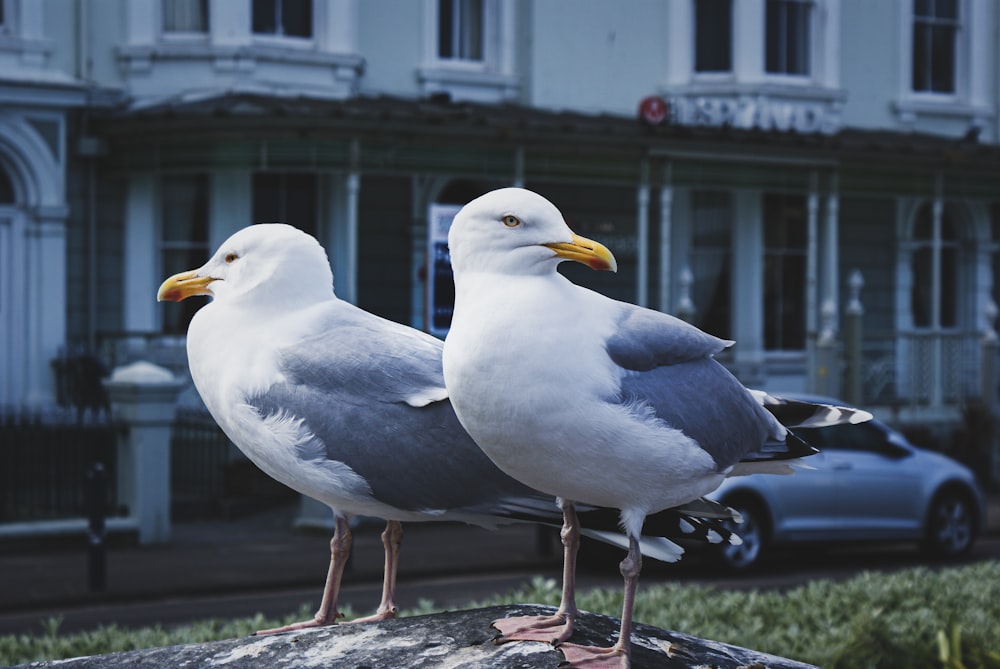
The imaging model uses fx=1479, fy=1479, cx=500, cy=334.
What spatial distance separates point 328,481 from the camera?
147 inches

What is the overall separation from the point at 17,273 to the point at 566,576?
16.2m

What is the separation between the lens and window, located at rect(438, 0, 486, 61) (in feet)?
69.9

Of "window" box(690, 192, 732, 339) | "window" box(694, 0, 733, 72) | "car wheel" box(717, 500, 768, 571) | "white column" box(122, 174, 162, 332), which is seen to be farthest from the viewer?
"window" box(690, 192, 732, 339)

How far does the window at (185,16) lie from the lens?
19.2 meters

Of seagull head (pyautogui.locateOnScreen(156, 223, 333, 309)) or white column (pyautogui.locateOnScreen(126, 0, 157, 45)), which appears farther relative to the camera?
white column (pyautogui.locateOnScreen(126, 0, 157, 45))

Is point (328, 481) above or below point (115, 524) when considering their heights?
above

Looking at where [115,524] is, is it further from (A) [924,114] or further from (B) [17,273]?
(A) [924,114]

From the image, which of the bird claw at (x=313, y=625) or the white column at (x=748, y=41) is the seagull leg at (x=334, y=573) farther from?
the white column at (x=748, y=41)

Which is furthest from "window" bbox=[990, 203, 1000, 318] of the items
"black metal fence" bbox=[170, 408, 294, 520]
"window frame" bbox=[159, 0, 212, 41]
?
"black metal fence" bbox=[170, 408, 294, 520]

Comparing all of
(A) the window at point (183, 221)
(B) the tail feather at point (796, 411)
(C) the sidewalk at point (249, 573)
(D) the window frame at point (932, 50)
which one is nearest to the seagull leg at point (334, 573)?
(B) the tail feather at point (796, 411)

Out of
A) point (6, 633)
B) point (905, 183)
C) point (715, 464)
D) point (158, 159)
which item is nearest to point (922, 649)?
point (715, 464)

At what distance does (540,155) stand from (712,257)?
178 inches

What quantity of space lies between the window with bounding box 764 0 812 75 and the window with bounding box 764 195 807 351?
2.04m

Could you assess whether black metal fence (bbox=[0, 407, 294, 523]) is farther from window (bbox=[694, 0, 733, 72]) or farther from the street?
window (bbox=[694, 0, 733, 72])
